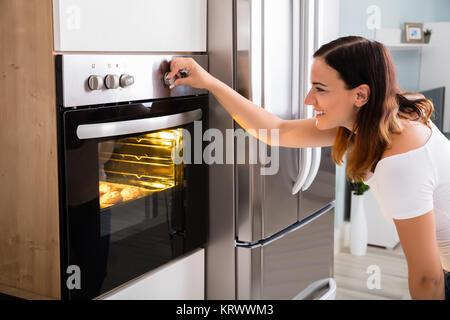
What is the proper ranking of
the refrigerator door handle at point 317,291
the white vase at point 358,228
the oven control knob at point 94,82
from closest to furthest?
the oven control knob at point 94,82 < the refrigerator door handle at point 317,291 < the white vase at point 358,228

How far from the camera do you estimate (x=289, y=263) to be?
2039 mm

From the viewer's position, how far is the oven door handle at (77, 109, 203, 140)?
1350mm

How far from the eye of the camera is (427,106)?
1.46 m

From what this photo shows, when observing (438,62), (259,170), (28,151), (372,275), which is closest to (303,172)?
(259,170)

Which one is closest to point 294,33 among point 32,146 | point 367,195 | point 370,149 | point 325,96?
point 325,96

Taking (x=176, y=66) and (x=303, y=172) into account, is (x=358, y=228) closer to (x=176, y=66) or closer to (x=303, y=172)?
(x=303, y=172)

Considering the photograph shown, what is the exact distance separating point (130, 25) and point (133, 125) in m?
0.27

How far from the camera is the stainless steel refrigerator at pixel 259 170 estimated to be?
1.74m

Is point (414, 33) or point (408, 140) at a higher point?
point (414, 33)

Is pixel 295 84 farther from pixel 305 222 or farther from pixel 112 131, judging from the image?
pixel 112 131

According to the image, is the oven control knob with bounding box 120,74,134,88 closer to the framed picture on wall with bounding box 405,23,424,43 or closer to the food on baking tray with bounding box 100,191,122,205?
the food on baking tray with bounding box 100,191,122,205

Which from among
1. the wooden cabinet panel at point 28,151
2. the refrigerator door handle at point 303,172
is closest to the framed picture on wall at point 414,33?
the refrigerator door handle at point 303,172

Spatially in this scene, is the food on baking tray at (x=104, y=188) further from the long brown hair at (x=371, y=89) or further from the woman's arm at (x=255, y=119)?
the long brown hair at (x=371, y=89)

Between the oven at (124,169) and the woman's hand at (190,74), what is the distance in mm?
26
